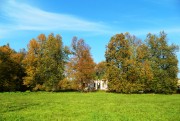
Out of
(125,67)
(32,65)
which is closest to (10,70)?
(32,65)

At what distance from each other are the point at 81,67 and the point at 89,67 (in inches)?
74.7

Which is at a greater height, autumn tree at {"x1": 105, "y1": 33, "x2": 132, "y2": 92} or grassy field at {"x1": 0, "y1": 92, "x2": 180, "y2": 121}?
autumn tree at {"x1": 105, "y1": 33, "x2": 132, "y2": 92}

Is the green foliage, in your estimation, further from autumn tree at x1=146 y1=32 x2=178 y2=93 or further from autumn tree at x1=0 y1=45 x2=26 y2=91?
autumn tree at x1=0 y1=45 x2=26 y2=91

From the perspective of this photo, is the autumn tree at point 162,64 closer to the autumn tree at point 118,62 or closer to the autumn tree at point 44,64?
the autumn tree at point 118,62

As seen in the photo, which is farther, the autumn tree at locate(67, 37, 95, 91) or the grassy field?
the autumn tree at locate(67, 37, 95, 91)

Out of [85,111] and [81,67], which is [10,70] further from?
[85,111]

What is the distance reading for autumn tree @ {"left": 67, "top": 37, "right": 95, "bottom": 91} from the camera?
6359cm

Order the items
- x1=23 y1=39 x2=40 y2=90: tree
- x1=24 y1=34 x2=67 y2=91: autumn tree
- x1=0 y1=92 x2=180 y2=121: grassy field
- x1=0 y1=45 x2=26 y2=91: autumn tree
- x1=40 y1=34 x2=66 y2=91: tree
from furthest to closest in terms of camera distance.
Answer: x1=40 y1=34 x2=66 y2=91: tree → x1=24 y1=34 x2=67 y2=91: autumn tree → x1=23 y1=39 x2=40 y2=90: tree → x1=0 y1=45 x2=26 y2=91: autumn tree → x1=0 y1=92 x2=180 y2=121: grassy field

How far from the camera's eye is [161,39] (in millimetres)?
64688

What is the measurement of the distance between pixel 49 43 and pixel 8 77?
1222cm

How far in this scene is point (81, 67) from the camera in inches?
2505

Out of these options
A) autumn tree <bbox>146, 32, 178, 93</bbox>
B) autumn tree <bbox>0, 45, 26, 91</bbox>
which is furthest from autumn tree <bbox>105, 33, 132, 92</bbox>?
autumn tree <bbox>0, 45, 26, 91</bbox>

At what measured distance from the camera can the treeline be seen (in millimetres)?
60406

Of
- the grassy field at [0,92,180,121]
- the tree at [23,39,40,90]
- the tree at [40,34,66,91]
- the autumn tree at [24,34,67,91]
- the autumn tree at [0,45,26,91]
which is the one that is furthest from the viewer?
the tree at [40,34,66,91]
